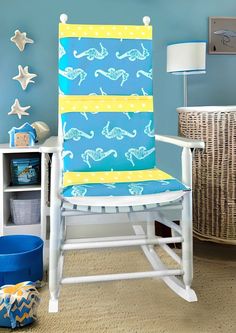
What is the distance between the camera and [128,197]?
143cm

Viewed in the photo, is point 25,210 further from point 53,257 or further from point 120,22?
point 120,22

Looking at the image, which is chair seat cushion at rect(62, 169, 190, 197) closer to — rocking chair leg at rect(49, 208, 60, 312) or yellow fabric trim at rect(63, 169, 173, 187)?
yellow fabric trim at rect(63, 169, 173, 187)

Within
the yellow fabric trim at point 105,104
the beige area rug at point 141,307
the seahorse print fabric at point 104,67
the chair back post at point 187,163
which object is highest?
the seahorse print fabric at point 104,67

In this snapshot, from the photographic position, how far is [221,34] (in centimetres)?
249

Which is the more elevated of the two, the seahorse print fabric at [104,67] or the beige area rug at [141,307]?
the seahorse print fabric at [104,67]

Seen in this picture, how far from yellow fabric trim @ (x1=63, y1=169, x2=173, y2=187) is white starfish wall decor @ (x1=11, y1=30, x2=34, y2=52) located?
3.11 ft

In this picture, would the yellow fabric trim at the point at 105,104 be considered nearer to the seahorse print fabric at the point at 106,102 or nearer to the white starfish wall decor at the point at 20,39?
the seahorse print fabric at the point at 106,102

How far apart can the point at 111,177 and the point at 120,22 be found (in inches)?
44.1

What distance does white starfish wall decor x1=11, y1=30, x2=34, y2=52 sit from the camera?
7.49 feet

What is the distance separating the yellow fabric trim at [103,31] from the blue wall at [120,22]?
1.73 feet

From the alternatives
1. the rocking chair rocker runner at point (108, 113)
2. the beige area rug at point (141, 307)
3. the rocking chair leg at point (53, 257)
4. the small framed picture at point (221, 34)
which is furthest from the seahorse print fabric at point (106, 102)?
the small framed picture at point (221, 34)

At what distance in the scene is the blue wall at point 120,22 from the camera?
2.32 meters

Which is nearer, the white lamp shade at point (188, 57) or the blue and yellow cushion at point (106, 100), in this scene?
the blue and yellow cushion at point (106, 100)

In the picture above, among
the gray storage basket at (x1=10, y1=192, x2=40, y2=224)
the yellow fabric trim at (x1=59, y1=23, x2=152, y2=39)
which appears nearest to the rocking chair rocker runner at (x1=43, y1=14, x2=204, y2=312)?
the yellow fabric trim at (x1=59, y1=23, x2=152, y2=39)
